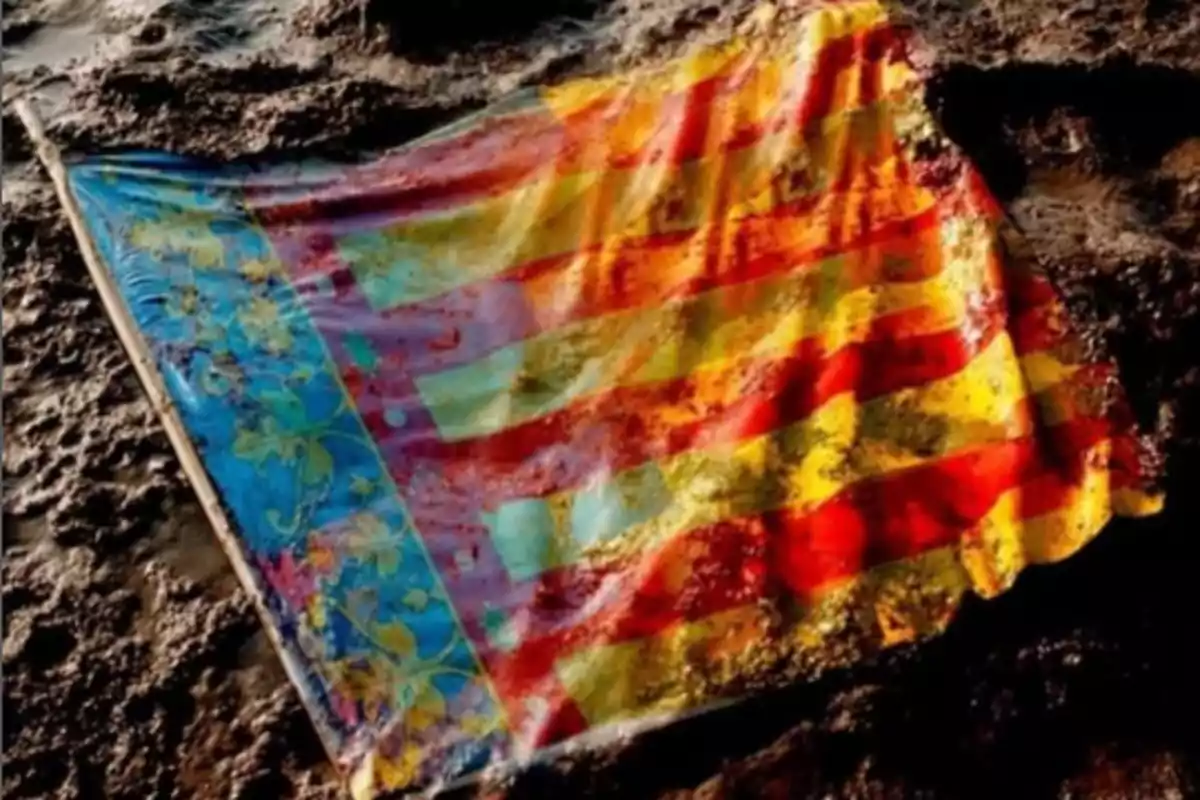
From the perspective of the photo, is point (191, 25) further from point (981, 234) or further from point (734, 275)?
point (981, 234)

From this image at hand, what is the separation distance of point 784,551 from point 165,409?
724 mm

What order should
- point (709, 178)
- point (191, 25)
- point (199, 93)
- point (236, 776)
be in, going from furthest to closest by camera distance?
point (191, 25) < point (199, 93) < point (709, 178) < point (236, 776)

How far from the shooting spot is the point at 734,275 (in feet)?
6.50

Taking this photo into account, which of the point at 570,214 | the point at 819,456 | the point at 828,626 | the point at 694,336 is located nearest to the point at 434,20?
the point at 570,214

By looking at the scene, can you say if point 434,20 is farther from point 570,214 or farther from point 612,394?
point 612,394

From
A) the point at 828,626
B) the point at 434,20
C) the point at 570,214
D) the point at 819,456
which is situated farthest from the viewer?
the point at 434,20

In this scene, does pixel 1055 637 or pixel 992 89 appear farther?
pixel 992 89

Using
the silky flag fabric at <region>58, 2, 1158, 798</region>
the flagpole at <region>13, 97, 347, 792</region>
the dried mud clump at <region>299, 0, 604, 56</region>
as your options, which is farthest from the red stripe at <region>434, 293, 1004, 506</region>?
the dried mud clump at <region>299, 0, 604, 56</region>

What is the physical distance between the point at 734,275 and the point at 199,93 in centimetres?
86

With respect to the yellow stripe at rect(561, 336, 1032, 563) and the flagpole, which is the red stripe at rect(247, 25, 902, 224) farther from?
the yellow stripe at rect(561, 336, 1032, 563)

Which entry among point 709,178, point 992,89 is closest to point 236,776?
point 709,178

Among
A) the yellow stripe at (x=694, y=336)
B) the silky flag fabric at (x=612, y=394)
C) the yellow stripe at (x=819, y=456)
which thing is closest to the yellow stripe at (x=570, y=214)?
the silky flag fabric at (x=612, y=394)

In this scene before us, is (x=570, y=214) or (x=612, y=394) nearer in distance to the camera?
(x=612, y=394)

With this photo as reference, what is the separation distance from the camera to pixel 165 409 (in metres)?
1.80
